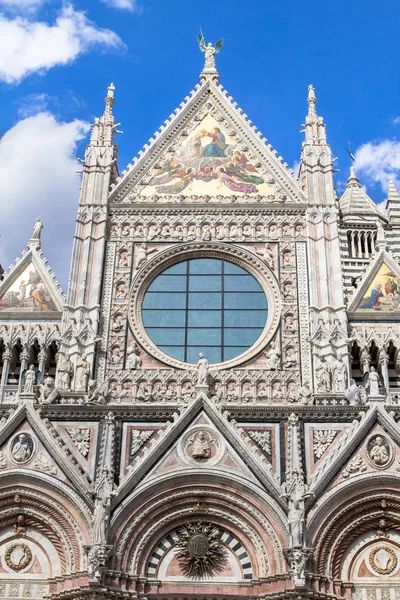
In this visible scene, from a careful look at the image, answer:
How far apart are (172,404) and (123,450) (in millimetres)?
1517

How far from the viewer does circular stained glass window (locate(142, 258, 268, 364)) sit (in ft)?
69.8

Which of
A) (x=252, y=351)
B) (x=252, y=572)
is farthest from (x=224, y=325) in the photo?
(x=252, y=572)

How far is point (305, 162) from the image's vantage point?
24.0m

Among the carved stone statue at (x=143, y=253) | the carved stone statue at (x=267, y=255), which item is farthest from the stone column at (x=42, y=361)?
the carved stone statue at (x=267, y=255)

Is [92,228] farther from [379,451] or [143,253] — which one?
[379,451]

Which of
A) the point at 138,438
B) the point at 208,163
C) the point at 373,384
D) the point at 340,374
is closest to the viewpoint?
the point at 138,438

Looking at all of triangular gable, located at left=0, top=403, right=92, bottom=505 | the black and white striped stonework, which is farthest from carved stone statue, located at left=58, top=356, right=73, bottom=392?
the black and white striped stonework

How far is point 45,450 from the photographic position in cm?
1772

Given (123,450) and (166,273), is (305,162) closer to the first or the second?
(166,273)

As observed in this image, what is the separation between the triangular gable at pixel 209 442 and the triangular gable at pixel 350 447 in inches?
33.2

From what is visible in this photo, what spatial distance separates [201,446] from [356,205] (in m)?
16.2

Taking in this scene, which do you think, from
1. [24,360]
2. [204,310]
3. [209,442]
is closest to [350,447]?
[209,442]

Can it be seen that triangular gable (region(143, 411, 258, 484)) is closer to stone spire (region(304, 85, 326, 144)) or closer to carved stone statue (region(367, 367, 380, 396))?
carved stone statue (region(367, 367, 380, 396))

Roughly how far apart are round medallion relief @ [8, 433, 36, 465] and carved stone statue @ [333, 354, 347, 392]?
22.4 ft
